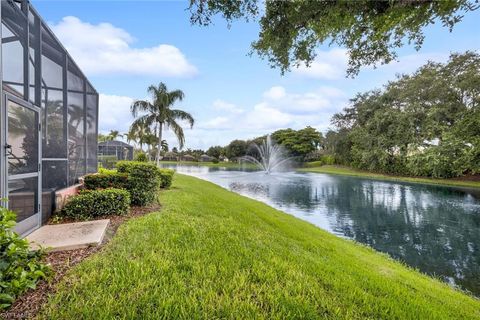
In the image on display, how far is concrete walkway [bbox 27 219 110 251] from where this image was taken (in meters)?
3.53

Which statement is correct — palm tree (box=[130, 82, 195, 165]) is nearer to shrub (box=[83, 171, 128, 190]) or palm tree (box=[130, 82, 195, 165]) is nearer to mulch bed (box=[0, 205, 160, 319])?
shrub (box=[83, 171, 128, 190])

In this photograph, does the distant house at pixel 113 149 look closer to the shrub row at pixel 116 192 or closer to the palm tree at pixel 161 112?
the palm tree at pixel 161 112

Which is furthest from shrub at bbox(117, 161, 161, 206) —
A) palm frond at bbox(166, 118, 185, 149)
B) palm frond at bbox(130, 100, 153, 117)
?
palm frond at bbox(130, 100, 153, 117)

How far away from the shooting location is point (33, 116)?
14.4 feet

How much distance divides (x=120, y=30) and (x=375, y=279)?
1058 centimetres

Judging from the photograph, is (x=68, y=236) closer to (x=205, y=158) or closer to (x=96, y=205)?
(x=96, y=205)

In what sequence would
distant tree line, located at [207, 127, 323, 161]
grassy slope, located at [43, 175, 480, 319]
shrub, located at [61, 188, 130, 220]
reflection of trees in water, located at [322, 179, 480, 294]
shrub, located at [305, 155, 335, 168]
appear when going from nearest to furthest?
grassy slope, located at [43, 175, 480, 319] → shrub, located at [61, 188, 130, 220] → reflection of trees in water, located at [322, 179, 480, 294] → shrub, located at [305, 155, 335, 168] → distant tree line, located at [207, 127, 323, 161]

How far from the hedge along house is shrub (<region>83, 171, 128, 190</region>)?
36 centimetres

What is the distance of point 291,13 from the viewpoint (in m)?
4.22

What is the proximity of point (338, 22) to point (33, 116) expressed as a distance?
17.3 feet

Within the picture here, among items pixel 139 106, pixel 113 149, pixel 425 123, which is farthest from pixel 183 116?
pixel 425 123

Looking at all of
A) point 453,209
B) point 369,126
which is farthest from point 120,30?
point 369,126

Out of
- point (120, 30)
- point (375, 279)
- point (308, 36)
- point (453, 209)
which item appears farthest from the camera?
point (453, 209)

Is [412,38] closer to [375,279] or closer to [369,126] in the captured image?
[375,279]
